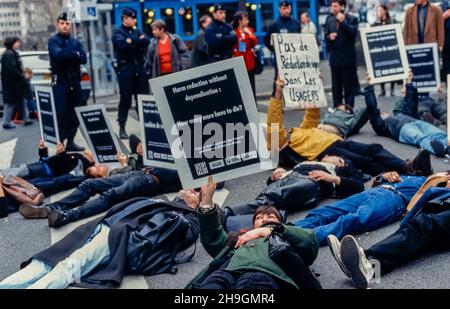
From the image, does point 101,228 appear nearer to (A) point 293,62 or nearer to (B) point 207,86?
(B) point 207,86

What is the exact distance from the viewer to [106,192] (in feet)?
26.1

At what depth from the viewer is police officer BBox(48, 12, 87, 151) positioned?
11.4 m

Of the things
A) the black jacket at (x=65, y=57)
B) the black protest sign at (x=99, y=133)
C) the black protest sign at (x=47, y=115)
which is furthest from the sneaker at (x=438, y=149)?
the black jacket at (x=65, y=57)

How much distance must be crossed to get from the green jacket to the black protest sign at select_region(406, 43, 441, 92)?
7434 mm

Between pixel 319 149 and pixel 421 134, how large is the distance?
1.95m

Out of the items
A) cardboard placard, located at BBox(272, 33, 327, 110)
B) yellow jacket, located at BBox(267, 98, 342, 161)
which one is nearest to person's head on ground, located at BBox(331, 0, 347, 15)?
cardboard placard, located at BBox(272, 33, 327, 110)

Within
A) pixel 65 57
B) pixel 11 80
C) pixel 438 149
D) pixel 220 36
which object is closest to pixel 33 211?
A: pixel 65 57

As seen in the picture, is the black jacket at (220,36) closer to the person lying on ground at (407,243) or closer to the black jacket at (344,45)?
the black jacket at (344,45)

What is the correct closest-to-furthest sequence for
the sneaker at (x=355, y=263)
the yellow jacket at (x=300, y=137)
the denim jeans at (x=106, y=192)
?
the sneaker at (x=355, y=263), the denim jeans at (x=106, y=192), the yellow jacket at (x=300, y=137)

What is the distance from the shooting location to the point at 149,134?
8.76m

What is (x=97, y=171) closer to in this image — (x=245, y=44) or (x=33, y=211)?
(x=33, y=211)

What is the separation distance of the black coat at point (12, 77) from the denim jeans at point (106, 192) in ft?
26.3

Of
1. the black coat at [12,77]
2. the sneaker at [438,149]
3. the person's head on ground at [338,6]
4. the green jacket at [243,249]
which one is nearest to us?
the green jacket at [243,249]

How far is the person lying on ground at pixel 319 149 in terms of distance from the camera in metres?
8.55
